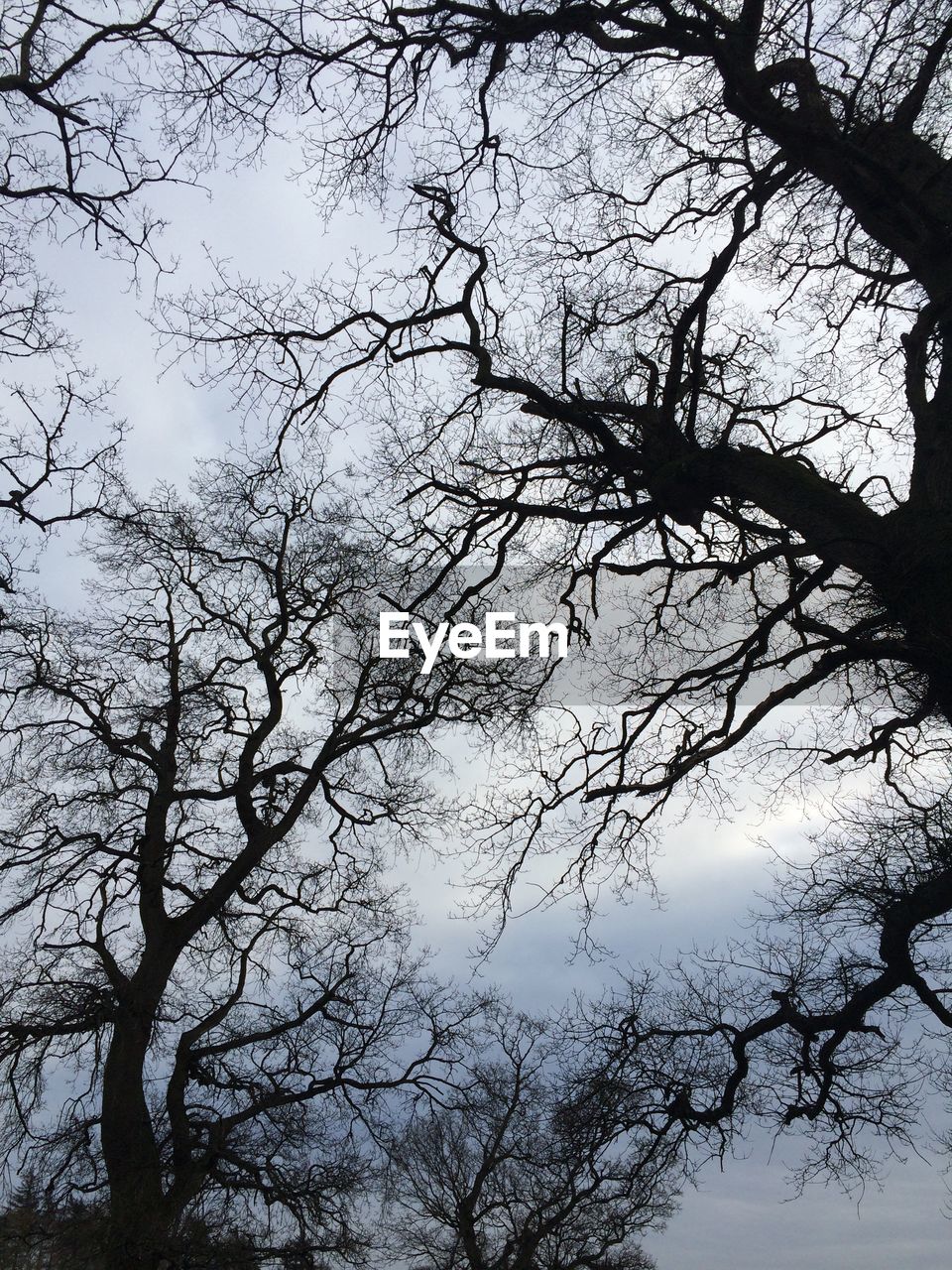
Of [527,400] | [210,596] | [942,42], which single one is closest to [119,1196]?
[210,596]

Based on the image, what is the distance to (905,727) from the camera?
8.01 meters

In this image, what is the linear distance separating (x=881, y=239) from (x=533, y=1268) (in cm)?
1650

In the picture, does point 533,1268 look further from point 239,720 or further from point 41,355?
point 41,355

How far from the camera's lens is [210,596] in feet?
46.8

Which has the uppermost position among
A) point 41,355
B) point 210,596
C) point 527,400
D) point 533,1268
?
point 210,596

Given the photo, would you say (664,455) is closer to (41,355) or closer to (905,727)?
(905,727)

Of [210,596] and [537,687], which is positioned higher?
[210,596]

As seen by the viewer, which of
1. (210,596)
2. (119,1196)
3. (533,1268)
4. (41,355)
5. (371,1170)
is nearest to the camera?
(41,355)

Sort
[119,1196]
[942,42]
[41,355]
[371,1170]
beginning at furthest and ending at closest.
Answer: [371,1170] < [119,1196] < [41,355] < [942,42]

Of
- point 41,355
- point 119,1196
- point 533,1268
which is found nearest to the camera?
point 41,355

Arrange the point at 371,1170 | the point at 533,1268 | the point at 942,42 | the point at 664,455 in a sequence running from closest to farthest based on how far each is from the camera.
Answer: the point at 942,42
the point at 664,455
the point at 371,1170
the point at 533,1268

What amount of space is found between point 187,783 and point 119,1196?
4.74 meters

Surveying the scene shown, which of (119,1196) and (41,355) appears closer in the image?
(41,355)

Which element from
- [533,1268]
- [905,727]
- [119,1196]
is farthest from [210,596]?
[533,1268]
